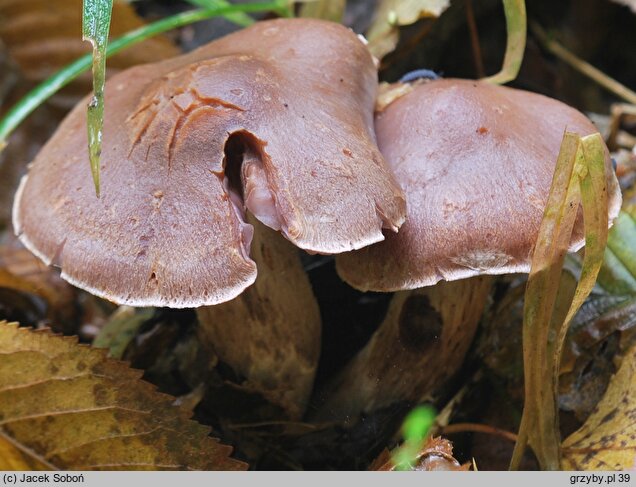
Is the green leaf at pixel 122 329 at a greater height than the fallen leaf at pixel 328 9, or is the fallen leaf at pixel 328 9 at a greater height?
the fallen leaf at pixel 328 9

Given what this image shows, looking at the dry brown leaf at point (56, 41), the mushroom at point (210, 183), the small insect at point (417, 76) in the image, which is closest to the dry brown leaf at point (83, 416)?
the mushroom at point (210, 183)

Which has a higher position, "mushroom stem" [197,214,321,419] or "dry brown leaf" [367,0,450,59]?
"dry brown leaf" [367,0,450,59]

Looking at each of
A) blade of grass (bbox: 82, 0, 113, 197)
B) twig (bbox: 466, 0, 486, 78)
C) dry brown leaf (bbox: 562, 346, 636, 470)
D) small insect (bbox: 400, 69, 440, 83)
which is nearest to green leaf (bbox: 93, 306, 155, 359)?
blade of grass (bbox: 82, 0, 113, 197)

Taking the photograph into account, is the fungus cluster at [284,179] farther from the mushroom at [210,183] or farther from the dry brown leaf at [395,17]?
the dry brown leaf at [395,17]

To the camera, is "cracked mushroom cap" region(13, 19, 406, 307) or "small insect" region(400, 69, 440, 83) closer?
"cracked mushroom cap" region(13, 19, 406, 307)

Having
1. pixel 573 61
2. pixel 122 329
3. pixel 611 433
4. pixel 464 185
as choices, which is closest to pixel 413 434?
pixel 611 433

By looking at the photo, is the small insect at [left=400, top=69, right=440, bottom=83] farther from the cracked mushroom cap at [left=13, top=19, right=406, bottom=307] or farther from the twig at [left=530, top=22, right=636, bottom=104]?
the twig at [left=530, top=22, right=636, bottom=104]
